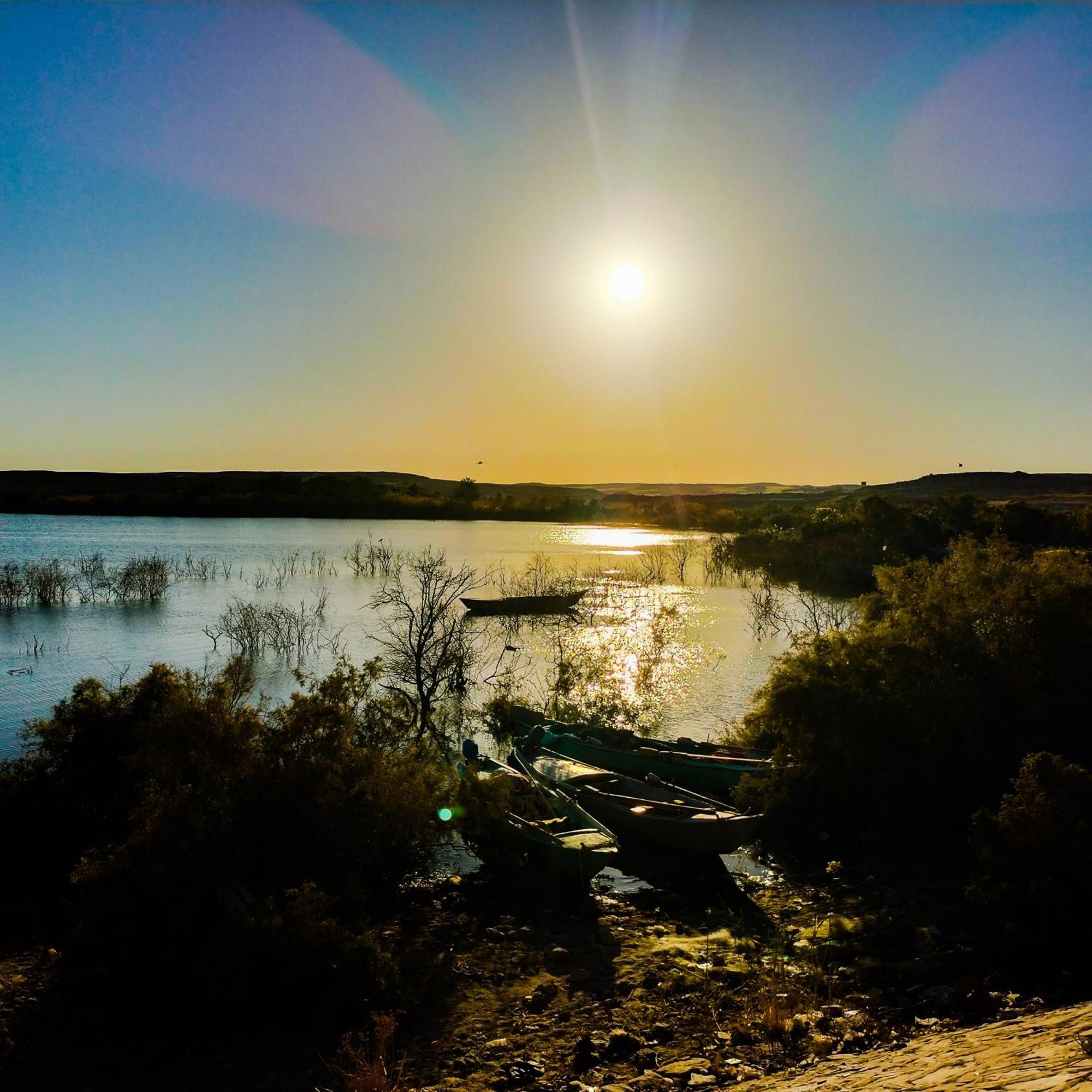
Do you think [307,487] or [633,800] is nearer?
[633,800]

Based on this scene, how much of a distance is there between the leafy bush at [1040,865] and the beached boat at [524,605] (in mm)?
30143

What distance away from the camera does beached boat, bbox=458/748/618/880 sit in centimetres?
1283

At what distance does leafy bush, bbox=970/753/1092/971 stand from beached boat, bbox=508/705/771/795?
21.2 feet

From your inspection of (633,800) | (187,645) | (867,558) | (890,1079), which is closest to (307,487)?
(867,558)

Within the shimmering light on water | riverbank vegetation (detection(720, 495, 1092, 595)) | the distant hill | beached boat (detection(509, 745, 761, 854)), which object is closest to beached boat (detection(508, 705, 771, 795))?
beached boat (detection(509, 745, 761, 854))

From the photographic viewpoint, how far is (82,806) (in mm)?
12516

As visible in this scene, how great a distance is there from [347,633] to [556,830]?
2234 cm

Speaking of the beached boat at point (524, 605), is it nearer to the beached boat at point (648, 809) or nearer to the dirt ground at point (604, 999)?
the beached boat at point (648, 809)

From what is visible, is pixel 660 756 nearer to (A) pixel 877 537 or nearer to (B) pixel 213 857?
(B) pixel 213 857

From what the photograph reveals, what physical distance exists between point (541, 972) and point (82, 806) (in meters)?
6.59

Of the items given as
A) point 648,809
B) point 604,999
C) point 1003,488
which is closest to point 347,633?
point 648,809

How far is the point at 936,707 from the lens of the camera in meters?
14.7

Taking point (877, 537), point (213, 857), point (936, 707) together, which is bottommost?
point (213, 857)

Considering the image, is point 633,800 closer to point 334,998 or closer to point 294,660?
point 334,998
